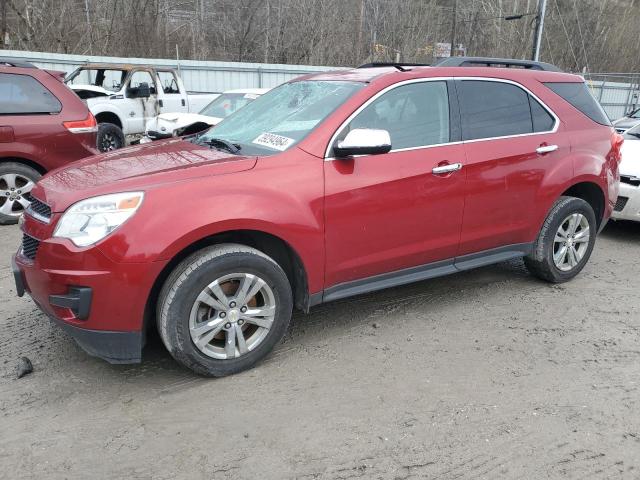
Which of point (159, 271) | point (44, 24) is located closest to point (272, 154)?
point (159, 271)

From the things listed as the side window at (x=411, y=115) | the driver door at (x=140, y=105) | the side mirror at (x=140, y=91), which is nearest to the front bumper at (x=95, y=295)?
the side window at (x=411, y=115)

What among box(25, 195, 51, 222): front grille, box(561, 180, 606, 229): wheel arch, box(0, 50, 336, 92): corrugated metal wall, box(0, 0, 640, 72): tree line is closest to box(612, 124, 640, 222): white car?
box(561, 180, 606, 229): wheel arch

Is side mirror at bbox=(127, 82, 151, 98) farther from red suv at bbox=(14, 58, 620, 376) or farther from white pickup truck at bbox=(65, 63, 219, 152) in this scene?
red suv at bbox=(14, 58, 620, 376)

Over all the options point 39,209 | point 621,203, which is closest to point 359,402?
point 39,209

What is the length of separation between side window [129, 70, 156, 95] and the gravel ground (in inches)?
353

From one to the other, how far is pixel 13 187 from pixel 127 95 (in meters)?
5.94

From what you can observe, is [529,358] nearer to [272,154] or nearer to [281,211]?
[281,211]

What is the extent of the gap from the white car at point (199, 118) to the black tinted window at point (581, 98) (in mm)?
4709

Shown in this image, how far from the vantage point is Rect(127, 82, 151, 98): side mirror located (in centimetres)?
1122

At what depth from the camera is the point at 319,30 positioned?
93.7 feet

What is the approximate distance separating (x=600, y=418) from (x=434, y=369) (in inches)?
36.4

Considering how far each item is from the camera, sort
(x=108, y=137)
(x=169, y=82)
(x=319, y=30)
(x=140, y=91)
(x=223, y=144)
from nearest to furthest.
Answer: (x=223, y=144)
(x=108, y=137)
(x=140, y=91)
(x=169, y=82)
(x=319, y=30)

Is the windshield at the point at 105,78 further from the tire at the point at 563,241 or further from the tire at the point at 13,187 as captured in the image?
the tire at the point at 563,241

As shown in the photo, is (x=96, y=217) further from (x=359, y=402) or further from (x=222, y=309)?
(x=359, y=402)
